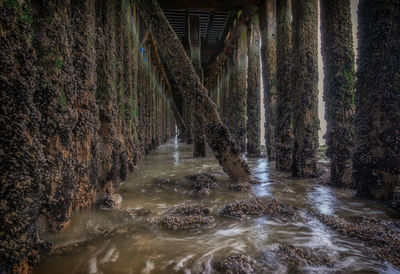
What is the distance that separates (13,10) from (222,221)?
101 inches

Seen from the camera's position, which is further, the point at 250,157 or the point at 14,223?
the point at 250,157

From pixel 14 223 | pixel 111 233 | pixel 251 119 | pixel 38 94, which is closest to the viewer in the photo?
pixel 14 223

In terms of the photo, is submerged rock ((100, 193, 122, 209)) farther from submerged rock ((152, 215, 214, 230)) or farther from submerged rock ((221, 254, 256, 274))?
submerged rock ((221, 254, 256, 274))

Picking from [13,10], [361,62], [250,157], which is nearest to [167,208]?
[13,10]

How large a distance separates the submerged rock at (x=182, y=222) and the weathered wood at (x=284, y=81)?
3.57 meters

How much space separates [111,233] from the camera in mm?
2271

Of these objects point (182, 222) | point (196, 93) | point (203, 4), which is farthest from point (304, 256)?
point (203, 4)

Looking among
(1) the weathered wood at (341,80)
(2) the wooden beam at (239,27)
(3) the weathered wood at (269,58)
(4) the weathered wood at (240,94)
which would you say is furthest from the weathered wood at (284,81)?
(4) the weathered wood at (240,94)

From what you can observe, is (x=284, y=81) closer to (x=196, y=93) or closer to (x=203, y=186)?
(x=196, y=93)

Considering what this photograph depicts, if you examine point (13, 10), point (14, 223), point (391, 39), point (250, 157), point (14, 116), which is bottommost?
point (250, 157)

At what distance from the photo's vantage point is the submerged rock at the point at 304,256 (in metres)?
1.77

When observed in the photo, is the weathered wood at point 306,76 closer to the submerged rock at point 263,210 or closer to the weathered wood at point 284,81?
the weathered wood at point 284,81

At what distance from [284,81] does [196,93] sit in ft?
7.29

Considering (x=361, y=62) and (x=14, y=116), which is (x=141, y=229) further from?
(x=361, y=62)
